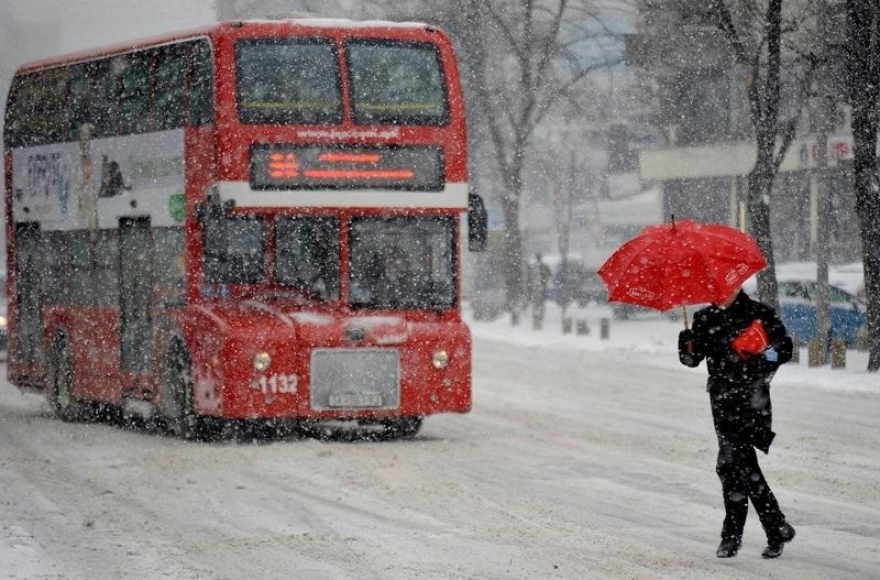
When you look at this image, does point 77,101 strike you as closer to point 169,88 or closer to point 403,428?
point 169,88

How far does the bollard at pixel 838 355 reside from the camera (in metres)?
29.9

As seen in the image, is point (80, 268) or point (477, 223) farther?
point (80, 268)

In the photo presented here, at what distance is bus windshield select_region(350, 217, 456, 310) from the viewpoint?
18969 mm

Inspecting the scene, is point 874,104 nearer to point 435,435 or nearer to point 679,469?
point 435,435

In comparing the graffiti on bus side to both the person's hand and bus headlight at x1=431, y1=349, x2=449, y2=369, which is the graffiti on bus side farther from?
the person's hand

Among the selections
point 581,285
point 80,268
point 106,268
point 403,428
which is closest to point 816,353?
point 403,428

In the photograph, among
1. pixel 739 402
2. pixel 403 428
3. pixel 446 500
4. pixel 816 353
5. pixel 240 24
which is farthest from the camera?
pixel 816 353

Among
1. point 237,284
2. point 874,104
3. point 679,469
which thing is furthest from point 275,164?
point 874,104

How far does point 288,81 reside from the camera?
1872 centimetres

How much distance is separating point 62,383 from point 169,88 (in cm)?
476

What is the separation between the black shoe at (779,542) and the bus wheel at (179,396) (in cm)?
960

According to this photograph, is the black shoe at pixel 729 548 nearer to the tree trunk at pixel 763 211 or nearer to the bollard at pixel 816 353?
the bollard at pixel 816 353

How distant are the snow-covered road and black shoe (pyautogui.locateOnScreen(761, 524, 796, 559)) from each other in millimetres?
86

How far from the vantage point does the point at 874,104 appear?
28.0 m
